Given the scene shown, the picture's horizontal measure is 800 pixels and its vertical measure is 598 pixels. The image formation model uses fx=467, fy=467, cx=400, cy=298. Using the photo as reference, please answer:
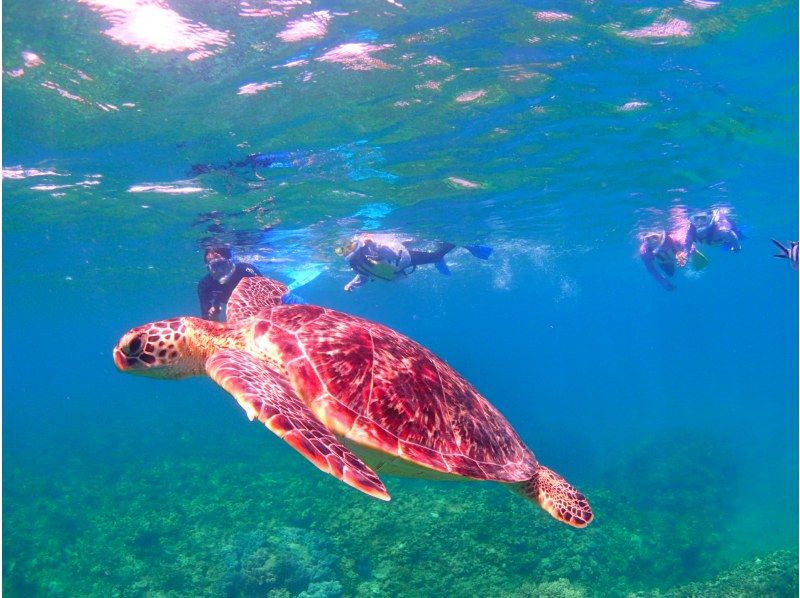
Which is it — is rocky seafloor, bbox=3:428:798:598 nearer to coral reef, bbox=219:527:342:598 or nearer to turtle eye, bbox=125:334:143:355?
coral reef, bbox=219:527:342:598

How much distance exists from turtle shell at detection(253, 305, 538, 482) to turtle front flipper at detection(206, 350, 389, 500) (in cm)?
36

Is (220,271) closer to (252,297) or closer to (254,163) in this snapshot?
(254,163)

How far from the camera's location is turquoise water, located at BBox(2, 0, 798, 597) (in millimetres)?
8094

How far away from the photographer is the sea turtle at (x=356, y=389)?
3.89 metres

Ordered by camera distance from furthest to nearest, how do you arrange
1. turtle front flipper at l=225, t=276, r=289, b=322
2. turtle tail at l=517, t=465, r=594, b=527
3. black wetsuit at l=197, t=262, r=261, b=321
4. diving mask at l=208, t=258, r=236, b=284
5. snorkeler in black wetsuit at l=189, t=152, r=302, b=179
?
snorkeler in black wetsuit at l=189, t=152, r=302, b=179 < diving mask at l=208, t=258, r=236, b=284 < black wetsuit at l=197, t=262, r=261, b=321 < turtle front flipper at l=225, t=276, r=289, b=322 < turtle tail at l=517, t=465, r=594, b=527

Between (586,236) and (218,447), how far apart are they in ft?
79.4

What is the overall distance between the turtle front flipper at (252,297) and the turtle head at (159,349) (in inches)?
Answer: 38.1

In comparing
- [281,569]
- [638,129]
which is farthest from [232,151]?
[638,129]

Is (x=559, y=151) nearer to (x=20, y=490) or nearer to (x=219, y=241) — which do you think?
(x=219, y=241)

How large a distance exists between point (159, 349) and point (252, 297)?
6.13ft

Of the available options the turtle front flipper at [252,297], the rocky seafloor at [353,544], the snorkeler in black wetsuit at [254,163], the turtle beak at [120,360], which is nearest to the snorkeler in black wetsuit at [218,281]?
the turtle front flipper at [252,297]

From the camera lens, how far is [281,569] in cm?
973

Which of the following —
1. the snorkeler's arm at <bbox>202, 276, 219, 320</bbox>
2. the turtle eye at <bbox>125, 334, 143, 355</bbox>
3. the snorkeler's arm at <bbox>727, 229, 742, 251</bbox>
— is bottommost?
the snorkeler's arm at <bbox>202, 276, 219, 320</bbox>

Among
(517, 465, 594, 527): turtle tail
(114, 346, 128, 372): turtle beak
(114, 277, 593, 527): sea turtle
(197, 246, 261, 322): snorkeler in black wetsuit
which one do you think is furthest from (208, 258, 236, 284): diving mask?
(517, 465, 594, 527): turtle tail
